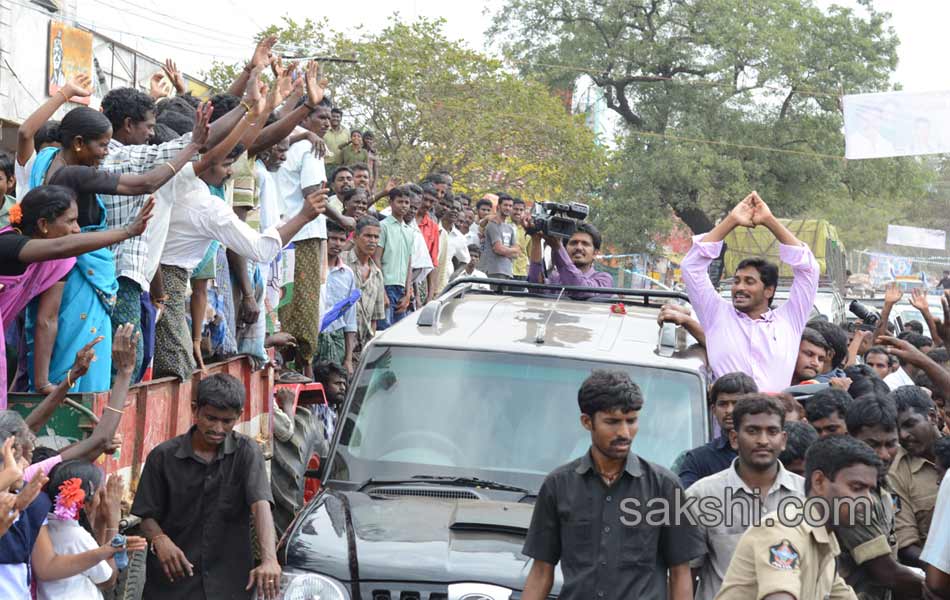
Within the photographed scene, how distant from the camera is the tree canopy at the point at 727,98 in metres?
35.9

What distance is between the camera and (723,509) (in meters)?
4.76

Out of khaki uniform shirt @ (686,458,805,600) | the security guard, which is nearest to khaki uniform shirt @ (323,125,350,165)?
khaki uniform shirt @ (686,458,805,600)

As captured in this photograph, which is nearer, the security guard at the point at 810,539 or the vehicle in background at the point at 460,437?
the security guard at the point at 810,539

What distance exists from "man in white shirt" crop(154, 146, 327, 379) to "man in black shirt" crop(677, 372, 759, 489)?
2432 mm

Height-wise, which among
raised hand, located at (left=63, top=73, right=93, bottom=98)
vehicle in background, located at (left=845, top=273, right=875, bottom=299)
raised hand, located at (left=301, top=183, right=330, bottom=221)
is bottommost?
vehicle in background, located at (left=845, top=273, right=875, bottom=299)

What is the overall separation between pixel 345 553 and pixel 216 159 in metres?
2.66

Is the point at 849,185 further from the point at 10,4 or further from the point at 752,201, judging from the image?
the point at 752,201

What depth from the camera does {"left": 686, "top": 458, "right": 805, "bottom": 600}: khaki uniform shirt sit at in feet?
15.4

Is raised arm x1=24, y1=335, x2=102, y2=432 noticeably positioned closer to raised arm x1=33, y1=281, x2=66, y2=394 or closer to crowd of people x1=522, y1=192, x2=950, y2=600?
raised arm x1=33, y1=281, x2=66, y2=394

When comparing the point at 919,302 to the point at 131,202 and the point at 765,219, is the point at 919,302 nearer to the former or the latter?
the point at 765,219

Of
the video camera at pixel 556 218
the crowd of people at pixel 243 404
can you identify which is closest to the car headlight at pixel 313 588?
the crowd of people at pixel 243 404

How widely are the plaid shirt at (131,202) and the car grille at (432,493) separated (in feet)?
6.12

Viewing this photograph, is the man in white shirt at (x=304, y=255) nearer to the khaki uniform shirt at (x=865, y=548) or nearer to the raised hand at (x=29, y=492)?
the khaki uniform shirt at (x=865, y=548)

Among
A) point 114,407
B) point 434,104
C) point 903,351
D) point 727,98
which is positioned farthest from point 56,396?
point 727,98
